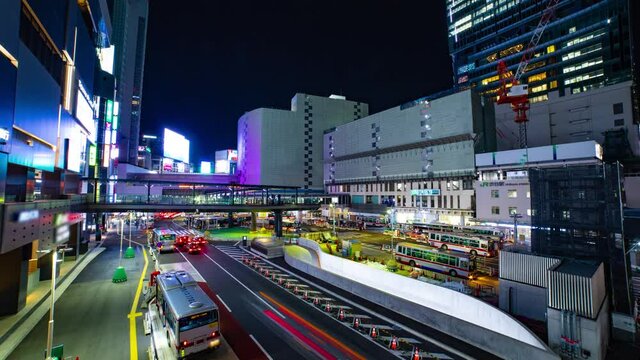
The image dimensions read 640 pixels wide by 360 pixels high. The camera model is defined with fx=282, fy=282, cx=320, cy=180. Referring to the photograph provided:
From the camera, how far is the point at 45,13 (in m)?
19.5

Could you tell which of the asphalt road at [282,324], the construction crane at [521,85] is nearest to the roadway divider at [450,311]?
the asphalt road at [282,324]

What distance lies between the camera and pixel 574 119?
60.8 metres

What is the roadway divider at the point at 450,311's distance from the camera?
44.2 ft

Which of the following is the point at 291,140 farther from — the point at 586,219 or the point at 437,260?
the point at 586,219

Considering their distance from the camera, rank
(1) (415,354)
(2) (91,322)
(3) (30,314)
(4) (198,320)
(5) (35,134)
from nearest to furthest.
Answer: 1. (4) (198,320)
2. (1) (415,354)
3. (2) (91,322)
4. (3) (30,314)
5. (5) (35,134)

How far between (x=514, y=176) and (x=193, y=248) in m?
53.4

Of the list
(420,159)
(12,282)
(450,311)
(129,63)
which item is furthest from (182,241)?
(129,63)

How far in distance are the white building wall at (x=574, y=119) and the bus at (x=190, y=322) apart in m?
75.3

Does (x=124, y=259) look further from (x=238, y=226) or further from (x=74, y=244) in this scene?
(x=238, y=226)

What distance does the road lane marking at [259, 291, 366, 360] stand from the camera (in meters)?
14.1

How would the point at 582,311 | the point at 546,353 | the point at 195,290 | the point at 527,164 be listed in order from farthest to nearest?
the point at 527,164
the point at 195,290
the point at 582,311
the point at 546,353

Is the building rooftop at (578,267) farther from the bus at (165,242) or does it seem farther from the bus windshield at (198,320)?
the bus at (165,242)

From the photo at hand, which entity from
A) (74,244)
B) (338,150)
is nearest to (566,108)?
(338,150)

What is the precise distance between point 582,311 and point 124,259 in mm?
40628
